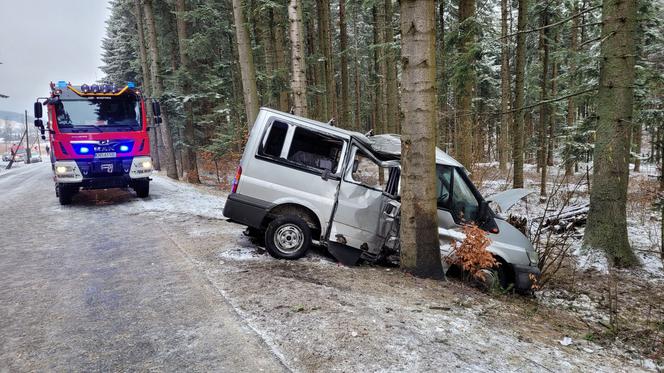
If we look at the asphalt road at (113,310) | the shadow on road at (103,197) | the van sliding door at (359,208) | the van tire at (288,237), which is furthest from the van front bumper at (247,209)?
the shadow on road at (103,197)

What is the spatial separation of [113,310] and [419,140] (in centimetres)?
446

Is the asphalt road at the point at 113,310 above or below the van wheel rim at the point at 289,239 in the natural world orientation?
below

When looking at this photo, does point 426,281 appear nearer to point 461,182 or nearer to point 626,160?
point 461,182

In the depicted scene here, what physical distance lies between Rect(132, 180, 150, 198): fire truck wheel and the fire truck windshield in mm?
1839

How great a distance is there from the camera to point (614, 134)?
7.43 meters

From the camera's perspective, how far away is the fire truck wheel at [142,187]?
483 inches

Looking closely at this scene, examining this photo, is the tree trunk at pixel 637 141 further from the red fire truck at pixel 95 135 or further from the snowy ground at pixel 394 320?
the red fire truck at pixel 95 135

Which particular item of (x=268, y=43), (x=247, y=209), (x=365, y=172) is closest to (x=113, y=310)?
(x=247, y=209)

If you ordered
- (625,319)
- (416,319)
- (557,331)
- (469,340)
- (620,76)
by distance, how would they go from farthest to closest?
(620,76), (625,319), (557,331), (416,319), (469,340)

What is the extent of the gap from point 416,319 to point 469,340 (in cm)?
59

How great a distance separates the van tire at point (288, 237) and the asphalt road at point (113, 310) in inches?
49.3

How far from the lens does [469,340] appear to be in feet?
13.1

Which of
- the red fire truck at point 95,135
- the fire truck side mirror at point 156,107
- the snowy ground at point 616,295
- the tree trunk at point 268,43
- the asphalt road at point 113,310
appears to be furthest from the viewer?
the tree trunk at point 268,43

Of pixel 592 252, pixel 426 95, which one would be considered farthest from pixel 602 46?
pixel 426 95
